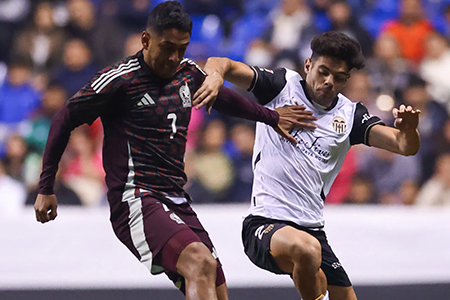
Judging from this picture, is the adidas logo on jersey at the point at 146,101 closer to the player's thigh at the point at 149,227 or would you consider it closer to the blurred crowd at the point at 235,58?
the player's thigh at the point at 149,227

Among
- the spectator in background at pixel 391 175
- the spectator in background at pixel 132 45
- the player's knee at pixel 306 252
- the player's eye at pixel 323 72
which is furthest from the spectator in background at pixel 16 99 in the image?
the player's knee at pixel 306 252

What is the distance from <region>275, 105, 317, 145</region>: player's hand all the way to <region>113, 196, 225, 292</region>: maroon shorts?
33.0 inches

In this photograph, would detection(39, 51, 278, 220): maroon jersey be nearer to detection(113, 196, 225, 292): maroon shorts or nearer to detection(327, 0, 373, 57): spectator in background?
detection(113, 196, 225, 292): maroon shorts

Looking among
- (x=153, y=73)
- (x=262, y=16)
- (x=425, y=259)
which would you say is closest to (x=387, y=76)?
(x=262, y=16)

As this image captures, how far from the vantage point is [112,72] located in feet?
10.9

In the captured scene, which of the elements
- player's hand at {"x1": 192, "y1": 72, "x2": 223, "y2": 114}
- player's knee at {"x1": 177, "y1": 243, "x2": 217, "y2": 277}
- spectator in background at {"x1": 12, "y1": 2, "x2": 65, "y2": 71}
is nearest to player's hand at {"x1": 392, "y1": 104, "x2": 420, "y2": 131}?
player's hand at {"x1": 192, "y1": 72, "x2": 223, "y2": 114}

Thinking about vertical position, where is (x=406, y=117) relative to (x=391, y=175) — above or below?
above

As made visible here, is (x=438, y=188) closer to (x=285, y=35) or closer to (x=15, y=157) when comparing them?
(x=285, y=35)

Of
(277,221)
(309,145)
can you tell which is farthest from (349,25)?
(277,221)

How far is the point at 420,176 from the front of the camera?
6.89 m

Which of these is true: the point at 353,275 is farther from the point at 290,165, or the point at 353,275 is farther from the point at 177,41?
the point at 177,41

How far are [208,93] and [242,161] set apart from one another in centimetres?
341

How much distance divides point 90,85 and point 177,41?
1.57ft

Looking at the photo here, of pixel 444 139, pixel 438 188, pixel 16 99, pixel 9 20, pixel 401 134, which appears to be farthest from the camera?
pixel 9 20
